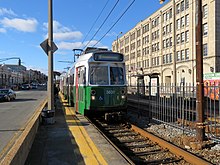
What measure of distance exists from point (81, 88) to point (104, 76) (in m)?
1.43

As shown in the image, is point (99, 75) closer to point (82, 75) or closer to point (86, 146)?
point (82, 75)

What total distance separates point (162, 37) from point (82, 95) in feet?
186

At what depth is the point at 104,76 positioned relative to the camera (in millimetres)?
12383

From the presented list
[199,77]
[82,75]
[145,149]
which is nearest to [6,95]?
[82,75]

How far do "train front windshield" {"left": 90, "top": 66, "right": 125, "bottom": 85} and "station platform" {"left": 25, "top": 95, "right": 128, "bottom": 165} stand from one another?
2.45 metres

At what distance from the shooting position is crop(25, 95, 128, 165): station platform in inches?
250

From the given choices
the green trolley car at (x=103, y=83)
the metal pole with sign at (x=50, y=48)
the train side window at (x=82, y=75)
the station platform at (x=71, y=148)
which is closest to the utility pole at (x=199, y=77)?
the station platform at (x=71, y=148)

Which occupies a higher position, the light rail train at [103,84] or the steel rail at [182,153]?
the light rail train at [103,84]

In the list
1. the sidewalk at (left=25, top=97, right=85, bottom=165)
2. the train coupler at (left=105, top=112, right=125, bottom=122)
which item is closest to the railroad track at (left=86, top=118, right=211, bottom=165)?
the train coupler at (left=105, top=112, right=125, bottom=122)

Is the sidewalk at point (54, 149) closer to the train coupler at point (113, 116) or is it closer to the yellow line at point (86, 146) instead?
the yellow line at point (86, 146)

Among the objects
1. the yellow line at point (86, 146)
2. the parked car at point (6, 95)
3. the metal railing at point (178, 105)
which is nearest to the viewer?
the yellow line at point (86, 146)

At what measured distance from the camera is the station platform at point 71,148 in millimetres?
6350

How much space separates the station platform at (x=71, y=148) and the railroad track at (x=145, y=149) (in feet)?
1.33

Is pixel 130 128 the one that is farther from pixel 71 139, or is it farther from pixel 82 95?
pixel 71 139
